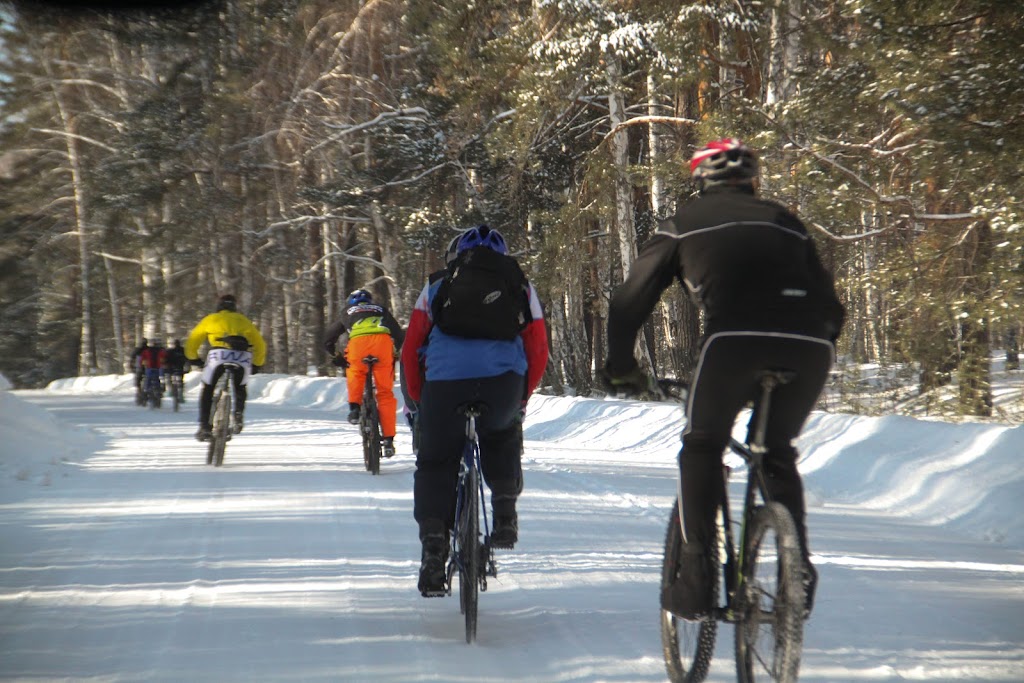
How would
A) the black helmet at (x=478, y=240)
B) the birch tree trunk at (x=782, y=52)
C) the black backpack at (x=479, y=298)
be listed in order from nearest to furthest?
the black backpack at (x=479, y=298), the black helmet at (x=478, y=240), the birch tree trunk at (x=782, y=52)

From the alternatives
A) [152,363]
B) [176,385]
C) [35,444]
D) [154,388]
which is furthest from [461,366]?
[154,388]

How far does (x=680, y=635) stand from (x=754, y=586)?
50 centimetres

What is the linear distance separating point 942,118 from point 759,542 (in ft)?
23.9

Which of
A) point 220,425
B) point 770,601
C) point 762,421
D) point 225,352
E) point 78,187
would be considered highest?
point 78,187

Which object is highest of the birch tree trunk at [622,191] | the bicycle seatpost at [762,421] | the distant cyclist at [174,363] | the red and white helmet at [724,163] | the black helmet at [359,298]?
the birch tree trunk at [622,191]

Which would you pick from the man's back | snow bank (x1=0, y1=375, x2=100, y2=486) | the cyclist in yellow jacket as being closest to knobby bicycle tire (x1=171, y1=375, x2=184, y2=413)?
snow bank (x1=0, y1=375, x2=100, y2=486)

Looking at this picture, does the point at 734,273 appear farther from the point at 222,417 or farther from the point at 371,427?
the point at 222,417

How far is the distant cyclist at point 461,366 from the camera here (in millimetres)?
5160

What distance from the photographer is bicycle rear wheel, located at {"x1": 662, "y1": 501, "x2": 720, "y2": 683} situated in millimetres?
3977

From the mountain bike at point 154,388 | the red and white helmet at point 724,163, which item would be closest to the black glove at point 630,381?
the red and white helmet at point 724,163

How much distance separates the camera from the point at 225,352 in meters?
12.6

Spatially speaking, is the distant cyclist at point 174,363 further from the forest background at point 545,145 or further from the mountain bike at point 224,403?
the mountain bike at point 224,403

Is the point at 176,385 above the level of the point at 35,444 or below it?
above

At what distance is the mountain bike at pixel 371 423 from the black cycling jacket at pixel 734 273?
8.09m
